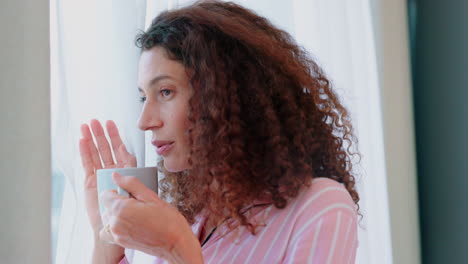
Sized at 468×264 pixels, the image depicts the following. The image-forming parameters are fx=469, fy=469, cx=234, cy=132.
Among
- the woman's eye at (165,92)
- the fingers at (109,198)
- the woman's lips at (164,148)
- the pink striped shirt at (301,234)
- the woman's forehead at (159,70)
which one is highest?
the woman's forehead at (159,70)

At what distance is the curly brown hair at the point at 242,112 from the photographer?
88cm

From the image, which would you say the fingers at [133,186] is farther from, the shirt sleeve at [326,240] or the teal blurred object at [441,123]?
the teal blurred object at [441,123]

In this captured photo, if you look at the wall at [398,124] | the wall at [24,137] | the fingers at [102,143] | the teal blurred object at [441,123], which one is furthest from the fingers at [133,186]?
Result: the teal blurred object at [441,123]

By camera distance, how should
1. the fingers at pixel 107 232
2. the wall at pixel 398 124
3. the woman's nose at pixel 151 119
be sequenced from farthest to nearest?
the wall at pixel 398 124, the woman's nose at pixel 151 119, the fingers at pixel 107 232

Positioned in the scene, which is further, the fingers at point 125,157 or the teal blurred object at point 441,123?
the teal blurred object at point 441,123

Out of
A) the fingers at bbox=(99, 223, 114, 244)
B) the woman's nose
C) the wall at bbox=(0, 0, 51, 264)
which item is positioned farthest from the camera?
the woman's nose

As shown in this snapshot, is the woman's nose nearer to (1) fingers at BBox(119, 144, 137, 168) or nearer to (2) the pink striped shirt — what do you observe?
(1) fingers at BBox(119, 144, 137, 168)

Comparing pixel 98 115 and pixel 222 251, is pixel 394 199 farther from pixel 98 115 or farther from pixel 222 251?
pixel 98 115

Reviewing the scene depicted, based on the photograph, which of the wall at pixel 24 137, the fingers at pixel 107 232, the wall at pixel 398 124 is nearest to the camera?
the wall at pixel 24 137

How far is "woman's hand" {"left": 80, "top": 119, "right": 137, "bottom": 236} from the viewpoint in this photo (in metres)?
0.89

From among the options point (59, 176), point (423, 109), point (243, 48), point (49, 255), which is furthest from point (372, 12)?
point (49, 255)

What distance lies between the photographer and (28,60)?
2.27ft

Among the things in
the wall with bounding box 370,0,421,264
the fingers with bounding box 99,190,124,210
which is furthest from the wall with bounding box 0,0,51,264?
the wall with bounding box 370,0,421,264

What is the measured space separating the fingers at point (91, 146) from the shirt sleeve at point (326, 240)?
0.40 meters
